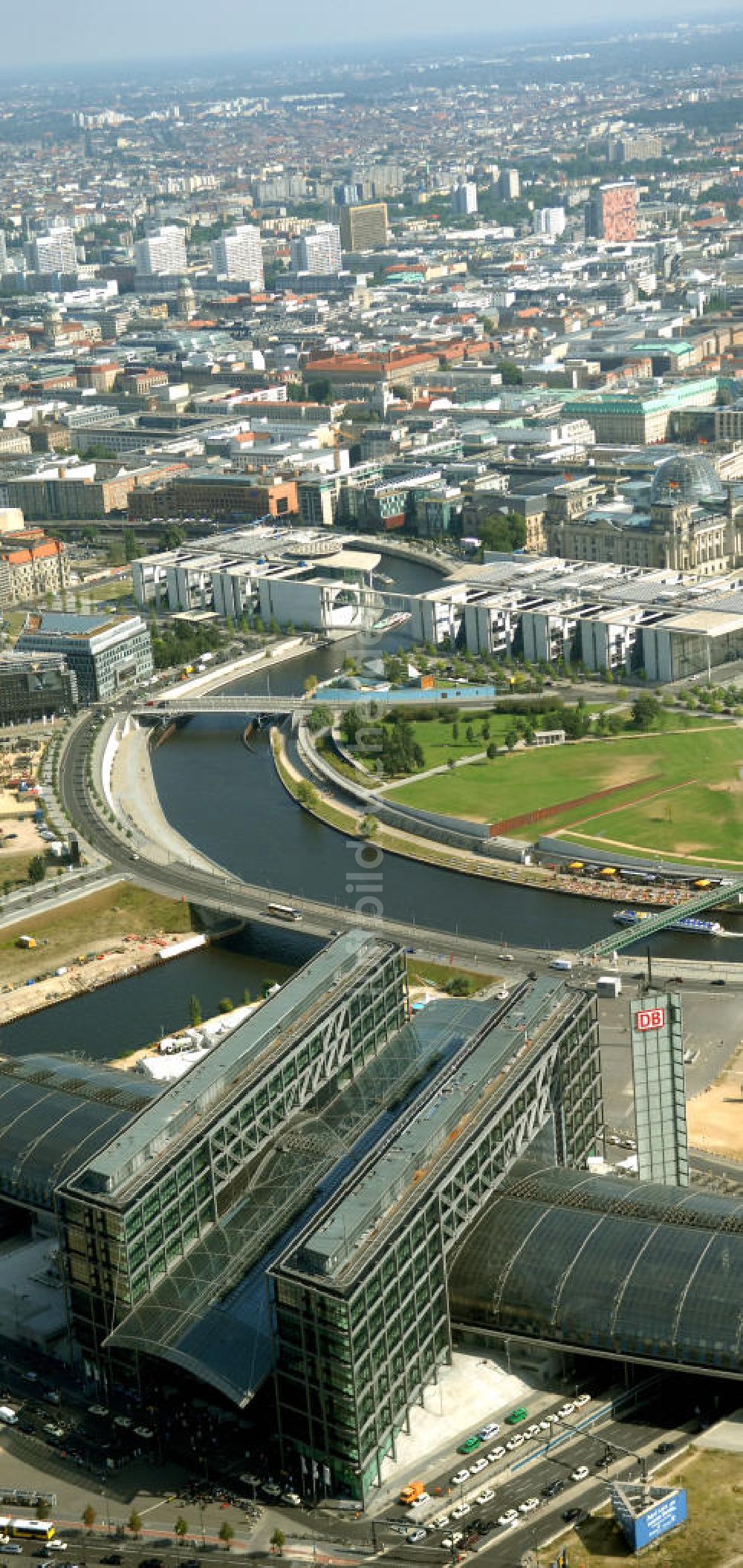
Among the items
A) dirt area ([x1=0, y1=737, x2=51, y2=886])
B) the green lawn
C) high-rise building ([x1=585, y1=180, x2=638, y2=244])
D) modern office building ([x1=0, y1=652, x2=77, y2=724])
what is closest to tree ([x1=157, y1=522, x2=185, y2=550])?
modern office building ([x1=0, y1=652, x2=77, y2=724])

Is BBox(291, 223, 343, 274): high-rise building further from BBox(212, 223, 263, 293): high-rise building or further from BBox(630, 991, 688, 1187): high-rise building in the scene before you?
BBox(630, 991, 688, 1187): high-rise building

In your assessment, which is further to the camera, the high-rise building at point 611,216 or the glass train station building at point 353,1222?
the high-rise building at point 611,216

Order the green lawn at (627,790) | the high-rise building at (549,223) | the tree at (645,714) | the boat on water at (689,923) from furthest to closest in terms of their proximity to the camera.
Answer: the high-rise building at (549,223) → the tree at (645,714) → the green lawn at (627,790) → the boat on water at (689,923)

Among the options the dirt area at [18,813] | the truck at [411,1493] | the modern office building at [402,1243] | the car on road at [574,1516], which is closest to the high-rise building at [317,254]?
the dirt area at [18,813]

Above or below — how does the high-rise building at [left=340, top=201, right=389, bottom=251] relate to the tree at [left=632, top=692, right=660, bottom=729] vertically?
above

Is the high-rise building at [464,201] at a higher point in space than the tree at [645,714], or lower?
higher

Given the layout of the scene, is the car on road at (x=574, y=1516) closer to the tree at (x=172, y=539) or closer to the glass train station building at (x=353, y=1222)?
the glass train station building at (x=353, y=1222)

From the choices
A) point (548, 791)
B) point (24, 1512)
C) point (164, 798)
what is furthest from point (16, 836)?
point (24, 1512)
